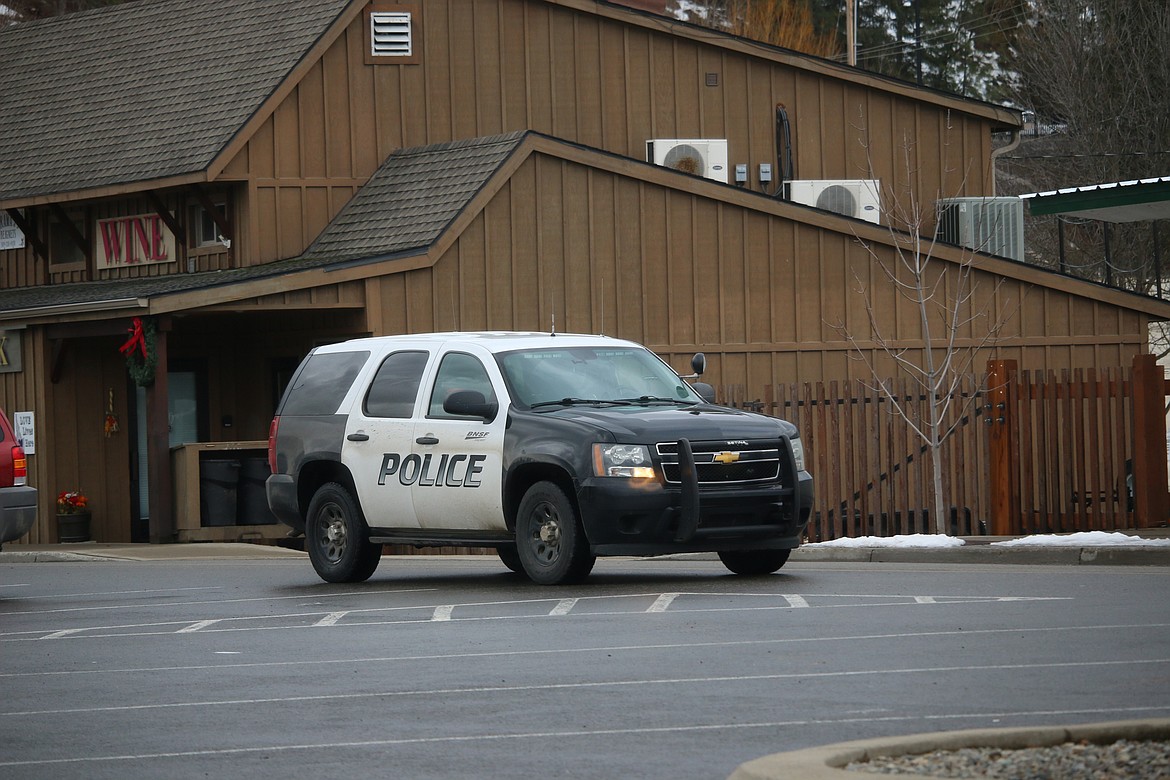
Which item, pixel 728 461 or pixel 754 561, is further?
pixel 754 561

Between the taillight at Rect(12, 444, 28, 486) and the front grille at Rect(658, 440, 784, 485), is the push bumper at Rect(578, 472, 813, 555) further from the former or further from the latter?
the taillight at Rect(12, 444, 28, 486)

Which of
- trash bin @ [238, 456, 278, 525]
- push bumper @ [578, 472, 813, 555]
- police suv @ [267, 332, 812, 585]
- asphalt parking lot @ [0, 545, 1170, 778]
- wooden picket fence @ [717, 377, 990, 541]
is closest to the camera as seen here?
asphalt parking lot @ [0, 545, 1170, 778]

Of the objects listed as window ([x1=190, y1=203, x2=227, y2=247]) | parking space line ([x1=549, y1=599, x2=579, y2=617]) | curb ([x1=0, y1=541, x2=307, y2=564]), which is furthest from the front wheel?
window ([x1=190, y1=203, x2=227, y2=247])

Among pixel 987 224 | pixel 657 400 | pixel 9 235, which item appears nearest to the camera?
pixel 657 400

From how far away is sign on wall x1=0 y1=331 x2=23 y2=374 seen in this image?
26469mm

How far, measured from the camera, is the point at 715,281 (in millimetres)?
25625

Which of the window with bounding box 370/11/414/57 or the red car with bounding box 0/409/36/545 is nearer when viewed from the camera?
the red car with bounding box 0/409/36/545

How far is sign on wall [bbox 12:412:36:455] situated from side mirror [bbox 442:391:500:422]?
12.7m

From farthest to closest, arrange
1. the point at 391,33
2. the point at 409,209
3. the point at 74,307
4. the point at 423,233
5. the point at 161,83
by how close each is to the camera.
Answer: the point at 161,83 < the point at 391,33 < the point at 409,209 < the point at 423,233 < the point at 74,307

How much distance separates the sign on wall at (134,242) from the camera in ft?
94.4

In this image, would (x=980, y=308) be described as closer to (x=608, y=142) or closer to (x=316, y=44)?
(x=608, y=142)

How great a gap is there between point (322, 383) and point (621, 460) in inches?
142

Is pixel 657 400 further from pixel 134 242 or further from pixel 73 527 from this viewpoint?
pixel 134 242

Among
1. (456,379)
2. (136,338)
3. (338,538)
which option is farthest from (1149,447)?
(136,338)
